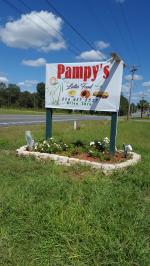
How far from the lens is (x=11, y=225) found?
368 centimetres

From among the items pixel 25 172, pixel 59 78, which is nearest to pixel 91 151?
pixel 25 172

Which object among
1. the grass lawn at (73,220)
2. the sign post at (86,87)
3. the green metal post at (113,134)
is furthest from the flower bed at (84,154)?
the grass lawn at (73,220)

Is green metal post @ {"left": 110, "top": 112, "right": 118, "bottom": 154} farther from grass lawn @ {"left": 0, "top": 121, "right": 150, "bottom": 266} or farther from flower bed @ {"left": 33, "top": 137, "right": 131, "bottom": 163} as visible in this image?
grass lawn @ {"left": 0, "top": 121, "right": 150, "bottom": 266}

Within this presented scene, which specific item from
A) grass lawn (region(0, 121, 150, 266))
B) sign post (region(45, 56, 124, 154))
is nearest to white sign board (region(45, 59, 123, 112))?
sign post (region(45, 56, 124, 154))

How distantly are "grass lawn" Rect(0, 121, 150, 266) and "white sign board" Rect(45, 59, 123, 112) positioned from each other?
9.07ft

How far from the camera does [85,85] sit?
839cm

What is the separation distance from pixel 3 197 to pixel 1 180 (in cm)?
103

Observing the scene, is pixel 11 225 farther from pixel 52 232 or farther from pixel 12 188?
pixel 12 188

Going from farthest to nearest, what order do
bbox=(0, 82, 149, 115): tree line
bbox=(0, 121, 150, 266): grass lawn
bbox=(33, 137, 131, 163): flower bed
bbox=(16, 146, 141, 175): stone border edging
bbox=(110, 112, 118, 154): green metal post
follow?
bbox=(0, 82, 149, 115): tree line → bbox=(110, 112, 118, 154): green metal post → bbox=(33, 137, 131, 163): flower bed → bbox=(16, 146, 141, 175): stone border edging → bbox=(0, 121, 150, 266): grass lawn

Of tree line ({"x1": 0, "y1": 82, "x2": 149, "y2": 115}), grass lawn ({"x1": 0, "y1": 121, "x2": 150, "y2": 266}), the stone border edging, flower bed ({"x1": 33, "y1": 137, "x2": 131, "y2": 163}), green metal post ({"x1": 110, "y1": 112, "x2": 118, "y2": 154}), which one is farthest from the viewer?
tree line ({"x1": 0, "y1": 82, "x2": 149, "y2": 115})

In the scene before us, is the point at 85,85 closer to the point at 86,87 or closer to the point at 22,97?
the point at 86,87

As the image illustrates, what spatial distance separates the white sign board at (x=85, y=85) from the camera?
312 inches

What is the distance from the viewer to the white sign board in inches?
312

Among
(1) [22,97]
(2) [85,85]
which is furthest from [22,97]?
(2) [85,85]
